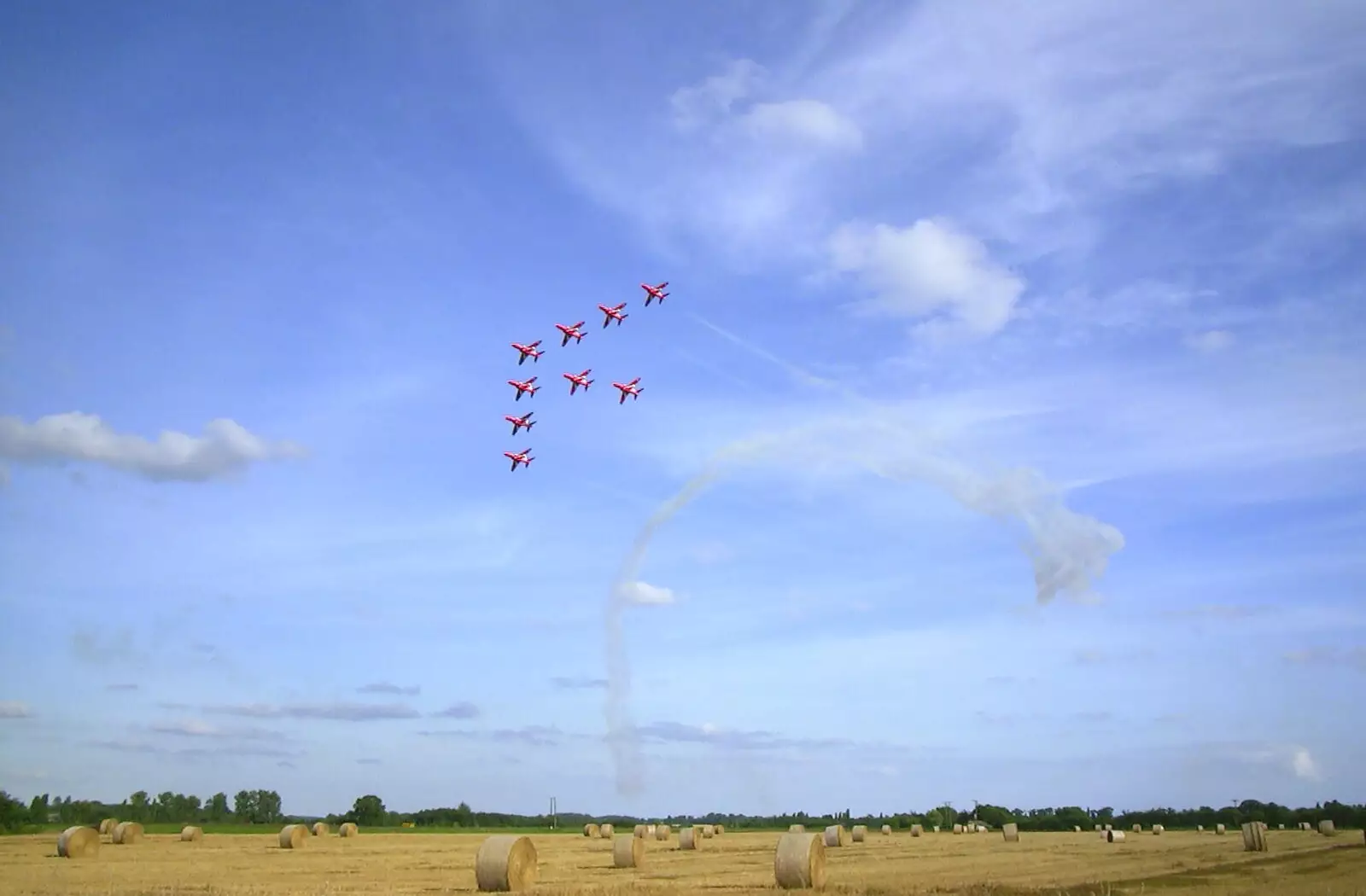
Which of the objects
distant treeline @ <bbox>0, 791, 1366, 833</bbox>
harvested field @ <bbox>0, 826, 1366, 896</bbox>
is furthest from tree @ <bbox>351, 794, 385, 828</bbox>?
harvested field @ <bbox>0, 826, 1366, 896</bbox>

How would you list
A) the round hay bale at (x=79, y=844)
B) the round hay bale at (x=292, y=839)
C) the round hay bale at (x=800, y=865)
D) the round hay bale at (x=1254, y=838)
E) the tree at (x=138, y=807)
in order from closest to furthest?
the round hay bale at (x=800, y=865), the round hay bale at (x=1254, y=838), the round hay bale at (x=79, y=844), the round hay bale at (x=292, y=839), the tree at (x=138, y=807)

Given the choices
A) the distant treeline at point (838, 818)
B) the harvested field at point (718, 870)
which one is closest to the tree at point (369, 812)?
the distant treeline at point (838, 818)

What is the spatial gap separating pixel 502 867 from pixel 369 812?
139023 millimetres

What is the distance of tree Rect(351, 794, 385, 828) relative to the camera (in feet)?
530

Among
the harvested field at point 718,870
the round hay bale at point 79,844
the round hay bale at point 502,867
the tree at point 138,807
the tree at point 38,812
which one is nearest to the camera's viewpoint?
the harvested field at point 718,870

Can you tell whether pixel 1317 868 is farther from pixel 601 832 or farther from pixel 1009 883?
pixel 601 832

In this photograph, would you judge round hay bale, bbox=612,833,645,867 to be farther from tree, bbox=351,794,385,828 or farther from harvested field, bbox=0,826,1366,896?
tree, bbox=351,794,385,828

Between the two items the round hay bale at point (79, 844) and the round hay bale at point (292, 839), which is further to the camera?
the round hay bale at point (292, 839)

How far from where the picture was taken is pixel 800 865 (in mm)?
35094

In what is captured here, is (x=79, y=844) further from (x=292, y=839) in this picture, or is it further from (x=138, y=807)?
(x=138, y=807)

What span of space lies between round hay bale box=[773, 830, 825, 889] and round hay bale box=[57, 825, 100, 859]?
3945cm

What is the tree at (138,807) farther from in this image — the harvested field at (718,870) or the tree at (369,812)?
the harvested field at (718,870)

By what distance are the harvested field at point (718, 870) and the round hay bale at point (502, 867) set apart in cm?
85

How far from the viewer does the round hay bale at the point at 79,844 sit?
54.6 metres
